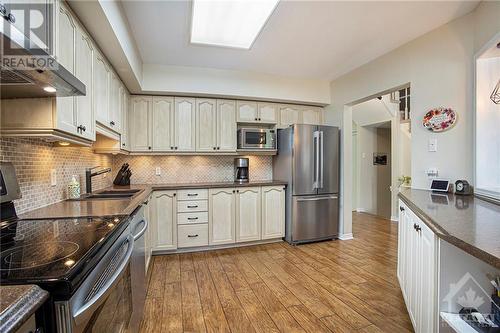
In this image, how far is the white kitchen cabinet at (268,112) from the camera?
3797 mm

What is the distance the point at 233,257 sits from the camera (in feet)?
10.2

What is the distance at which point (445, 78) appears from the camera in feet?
7.48

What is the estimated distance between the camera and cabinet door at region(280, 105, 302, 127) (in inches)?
155

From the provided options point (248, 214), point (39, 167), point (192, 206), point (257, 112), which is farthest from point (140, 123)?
point (248, 214)

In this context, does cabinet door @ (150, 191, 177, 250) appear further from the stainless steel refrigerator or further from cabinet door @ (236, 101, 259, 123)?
the stainless steel refrigerator

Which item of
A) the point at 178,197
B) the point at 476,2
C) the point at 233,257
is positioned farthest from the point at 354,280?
the point at 476,2

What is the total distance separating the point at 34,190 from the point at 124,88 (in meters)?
1.82

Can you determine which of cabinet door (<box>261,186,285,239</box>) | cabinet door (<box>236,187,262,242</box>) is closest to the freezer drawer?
cabinet door (<box>261,186,285,239</box>)

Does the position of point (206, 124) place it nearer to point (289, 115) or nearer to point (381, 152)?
point (289, 115)

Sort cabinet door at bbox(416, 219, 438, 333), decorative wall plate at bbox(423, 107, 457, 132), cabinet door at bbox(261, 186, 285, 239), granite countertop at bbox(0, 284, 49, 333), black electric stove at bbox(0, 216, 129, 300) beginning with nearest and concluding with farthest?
granite countertop at bbox(0, 284, 49, 333) → black electric stove at bbox(0, 216, 129, 300) → cabinet door at bbox(416, 219, 438, 333) → decorative wall plate at bbox(423, 107, 457, 132) → cabinet door at bbox(261, 186, 285, 239)

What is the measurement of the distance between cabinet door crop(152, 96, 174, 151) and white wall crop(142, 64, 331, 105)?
0.18 meters

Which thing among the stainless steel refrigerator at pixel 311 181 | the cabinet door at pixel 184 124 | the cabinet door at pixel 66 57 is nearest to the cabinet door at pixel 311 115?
the stainless steel refrigerator at pixel 311 181

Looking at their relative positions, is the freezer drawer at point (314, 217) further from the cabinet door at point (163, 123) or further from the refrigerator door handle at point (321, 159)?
the cabinet door at point (163, 123)

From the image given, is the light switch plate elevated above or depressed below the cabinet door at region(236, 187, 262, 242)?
above
